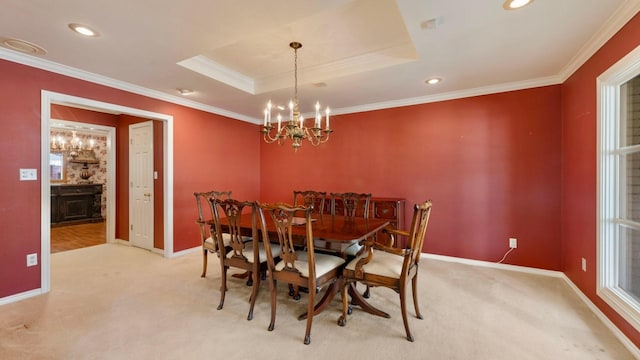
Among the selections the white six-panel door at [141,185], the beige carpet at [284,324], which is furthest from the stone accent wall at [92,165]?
the beige carpet at [284,324]

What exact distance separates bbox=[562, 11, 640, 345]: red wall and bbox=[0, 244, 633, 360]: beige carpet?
0.27 m

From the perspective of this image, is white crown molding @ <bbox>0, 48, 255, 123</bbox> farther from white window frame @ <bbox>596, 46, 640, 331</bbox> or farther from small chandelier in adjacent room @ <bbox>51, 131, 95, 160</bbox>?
white window frame @ <bbox>596, 46, 640, 331</bbox>

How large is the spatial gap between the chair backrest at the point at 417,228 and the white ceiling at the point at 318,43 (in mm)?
1392

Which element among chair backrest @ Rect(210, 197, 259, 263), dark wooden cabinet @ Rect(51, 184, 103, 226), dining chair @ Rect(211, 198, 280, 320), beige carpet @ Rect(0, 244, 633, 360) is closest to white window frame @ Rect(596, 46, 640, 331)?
beige carpet @ Rect(0, 244, 633, 360)

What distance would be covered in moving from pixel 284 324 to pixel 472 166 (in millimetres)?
3061

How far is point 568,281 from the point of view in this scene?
3014 millimetres

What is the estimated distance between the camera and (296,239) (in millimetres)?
2270

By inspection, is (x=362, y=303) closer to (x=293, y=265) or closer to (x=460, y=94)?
(x=293, y=265)

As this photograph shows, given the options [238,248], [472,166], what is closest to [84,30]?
[238,248]

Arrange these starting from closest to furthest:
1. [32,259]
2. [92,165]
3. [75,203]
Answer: [32,259] < [75,203] < [92,165]

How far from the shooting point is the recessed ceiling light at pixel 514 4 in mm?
1832

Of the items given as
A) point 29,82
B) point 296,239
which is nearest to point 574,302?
point 296,239

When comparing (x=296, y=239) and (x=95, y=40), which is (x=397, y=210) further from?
(x=95, y=40)

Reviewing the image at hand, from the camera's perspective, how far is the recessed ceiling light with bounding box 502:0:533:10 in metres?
1.83
